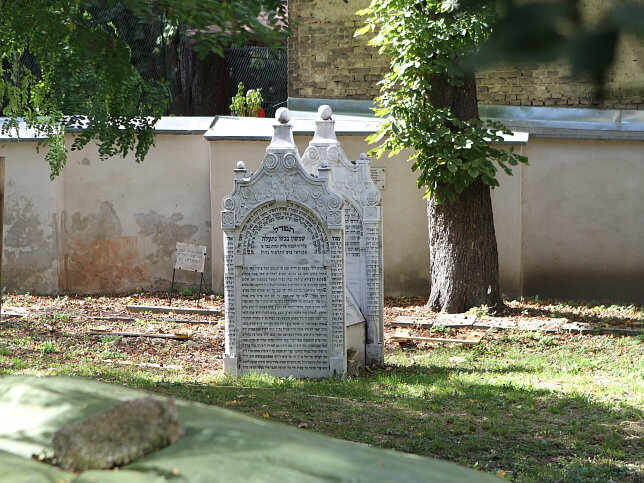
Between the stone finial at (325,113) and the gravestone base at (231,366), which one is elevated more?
the stone finial at (325,113)

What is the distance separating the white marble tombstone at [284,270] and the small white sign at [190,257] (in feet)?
18.9

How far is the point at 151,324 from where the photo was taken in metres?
12.4

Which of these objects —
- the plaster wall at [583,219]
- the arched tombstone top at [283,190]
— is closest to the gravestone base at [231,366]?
the arched tombstone top at [283,190]

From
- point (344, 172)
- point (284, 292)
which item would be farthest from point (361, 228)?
point (284, 292)

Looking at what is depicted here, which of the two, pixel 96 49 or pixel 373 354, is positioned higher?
pixel 96 49

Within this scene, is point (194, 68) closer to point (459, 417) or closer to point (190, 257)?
point (190, 257)

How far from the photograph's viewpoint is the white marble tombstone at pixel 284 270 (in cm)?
858

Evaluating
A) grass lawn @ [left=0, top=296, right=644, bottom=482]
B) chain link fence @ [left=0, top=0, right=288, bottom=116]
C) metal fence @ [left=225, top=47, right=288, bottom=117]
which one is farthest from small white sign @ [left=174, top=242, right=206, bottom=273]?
metal fence @ [left=225, top=47, right=288, bottom=117]

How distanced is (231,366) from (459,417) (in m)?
2.85

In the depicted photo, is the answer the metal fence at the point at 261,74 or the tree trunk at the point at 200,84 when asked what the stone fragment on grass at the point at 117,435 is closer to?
the tree trunk at the point at 200,84

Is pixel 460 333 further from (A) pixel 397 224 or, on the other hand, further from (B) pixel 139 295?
(B) pixel 139 295

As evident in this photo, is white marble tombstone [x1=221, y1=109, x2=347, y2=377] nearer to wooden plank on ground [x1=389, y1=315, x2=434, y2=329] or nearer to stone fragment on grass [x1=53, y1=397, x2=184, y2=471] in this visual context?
wooden plank on ground [x1=389, y1=315, x2=434, y2=329]

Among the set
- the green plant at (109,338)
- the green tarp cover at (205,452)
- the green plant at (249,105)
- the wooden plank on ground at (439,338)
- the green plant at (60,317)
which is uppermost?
the green plant at (249,105)

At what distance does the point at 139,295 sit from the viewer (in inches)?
609
